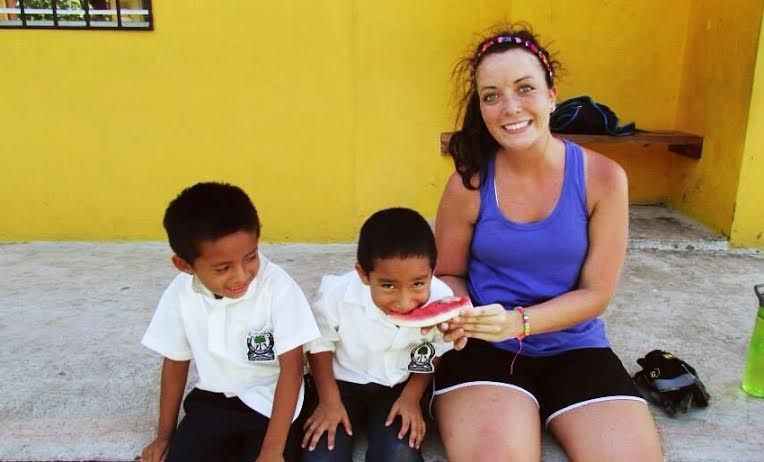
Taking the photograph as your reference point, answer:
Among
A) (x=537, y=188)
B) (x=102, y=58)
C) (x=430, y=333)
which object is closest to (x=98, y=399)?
(x=430, y=333)

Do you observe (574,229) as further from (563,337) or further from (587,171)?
(563,337)

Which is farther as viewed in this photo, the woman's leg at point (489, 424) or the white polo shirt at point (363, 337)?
the white polo shirt at point (363, 337)

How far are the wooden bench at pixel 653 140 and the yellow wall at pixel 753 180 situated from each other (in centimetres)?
49

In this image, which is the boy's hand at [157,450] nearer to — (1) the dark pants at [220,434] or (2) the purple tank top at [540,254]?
(1) the dark pants at [220,434]

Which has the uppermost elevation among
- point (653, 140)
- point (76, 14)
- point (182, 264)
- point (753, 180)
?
point (76, 14)

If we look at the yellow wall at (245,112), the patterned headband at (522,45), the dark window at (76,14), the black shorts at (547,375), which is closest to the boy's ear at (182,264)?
the black shorts at (547,375)

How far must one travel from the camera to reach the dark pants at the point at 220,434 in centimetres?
207

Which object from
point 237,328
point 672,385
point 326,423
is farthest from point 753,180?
point 237,328

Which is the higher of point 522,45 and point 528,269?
point 522,45

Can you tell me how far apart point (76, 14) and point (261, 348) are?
10.8 ft

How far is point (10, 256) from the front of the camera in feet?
14.1

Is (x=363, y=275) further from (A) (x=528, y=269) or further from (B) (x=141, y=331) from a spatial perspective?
(B) (x=141, y=331)

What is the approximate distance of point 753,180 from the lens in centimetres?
429

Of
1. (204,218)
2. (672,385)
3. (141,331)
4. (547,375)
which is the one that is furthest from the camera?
(141,331)
